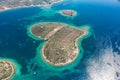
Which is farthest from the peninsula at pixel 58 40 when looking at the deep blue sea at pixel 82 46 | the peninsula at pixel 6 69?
the peninsula at pixel 6 69

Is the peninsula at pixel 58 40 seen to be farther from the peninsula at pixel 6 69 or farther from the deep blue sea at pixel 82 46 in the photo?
the peninsula at pixel 6 69

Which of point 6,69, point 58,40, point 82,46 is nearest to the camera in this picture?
point 6,69

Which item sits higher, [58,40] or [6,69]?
[58,40]

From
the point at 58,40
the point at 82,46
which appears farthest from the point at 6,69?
the point at 82,46

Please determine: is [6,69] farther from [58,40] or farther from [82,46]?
[82,46]

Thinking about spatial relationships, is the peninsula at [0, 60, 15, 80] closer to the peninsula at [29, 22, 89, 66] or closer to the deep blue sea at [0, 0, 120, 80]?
the deep blue sea at [0, 0, 120, 80]

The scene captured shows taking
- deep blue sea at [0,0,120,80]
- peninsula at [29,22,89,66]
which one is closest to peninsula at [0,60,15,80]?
deep blue sea at [0,0,120,80]

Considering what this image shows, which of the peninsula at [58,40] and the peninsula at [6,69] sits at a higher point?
the peninsula at [58,40]
